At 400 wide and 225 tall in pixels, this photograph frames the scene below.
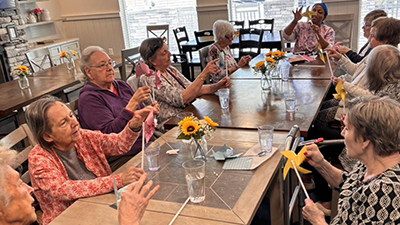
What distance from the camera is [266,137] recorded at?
1.80m

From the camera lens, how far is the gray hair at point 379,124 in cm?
132

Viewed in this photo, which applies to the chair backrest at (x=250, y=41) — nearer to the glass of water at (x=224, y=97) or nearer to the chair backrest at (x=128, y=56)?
the chair backrest at (x=128, y=56)

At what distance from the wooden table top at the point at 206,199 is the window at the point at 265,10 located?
513 centimetres

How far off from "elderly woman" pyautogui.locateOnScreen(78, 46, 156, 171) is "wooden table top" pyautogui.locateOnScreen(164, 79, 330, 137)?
0.30 metres

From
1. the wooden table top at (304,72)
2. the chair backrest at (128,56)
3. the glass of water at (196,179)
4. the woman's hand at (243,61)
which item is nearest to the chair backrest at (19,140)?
the glass of water at (196,179)

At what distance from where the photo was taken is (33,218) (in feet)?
4.13

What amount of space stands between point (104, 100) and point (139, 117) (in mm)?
660

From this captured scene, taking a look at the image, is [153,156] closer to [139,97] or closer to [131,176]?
[131,176]

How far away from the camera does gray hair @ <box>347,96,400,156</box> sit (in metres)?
1.32

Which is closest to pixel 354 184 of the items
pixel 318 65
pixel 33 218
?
pixel 33 218

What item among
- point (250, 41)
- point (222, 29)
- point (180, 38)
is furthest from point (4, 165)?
point (180, 38)

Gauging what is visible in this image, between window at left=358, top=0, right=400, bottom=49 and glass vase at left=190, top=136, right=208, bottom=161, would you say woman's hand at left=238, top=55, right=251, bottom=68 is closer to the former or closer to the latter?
glass vase at left=190, top=136, right=208, bottom=161

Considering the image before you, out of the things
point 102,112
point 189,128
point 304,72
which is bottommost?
point 304,72

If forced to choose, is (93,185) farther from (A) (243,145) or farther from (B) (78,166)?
(A) (243,145)
